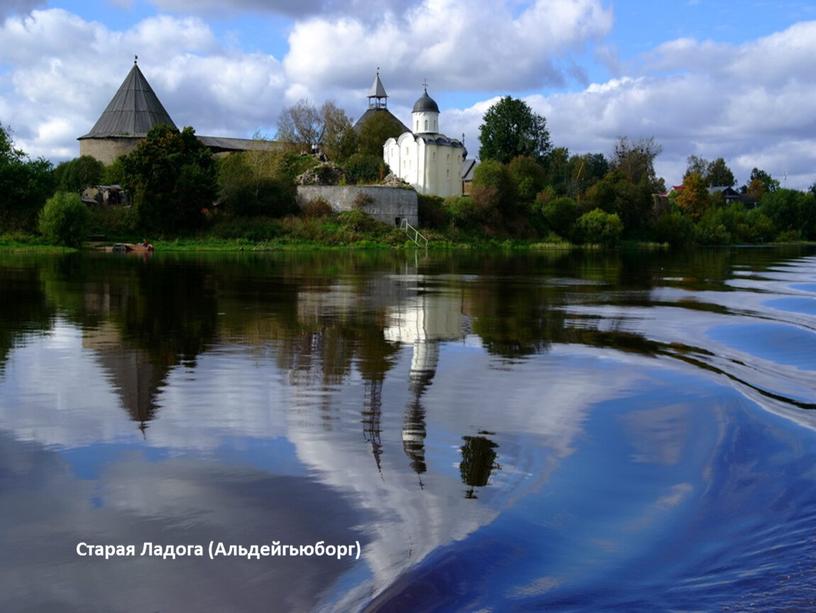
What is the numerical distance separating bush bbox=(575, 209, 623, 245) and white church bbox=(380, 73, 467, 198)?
38.8 ft

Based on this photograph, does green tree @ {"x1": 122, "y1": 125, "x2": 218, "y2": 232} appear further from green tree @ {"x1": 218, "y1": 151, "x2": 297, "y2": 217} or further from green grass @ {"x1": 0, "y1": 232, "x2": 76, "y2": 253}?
green grass @ {"x1": 0, "y1": 232, "x2": 76, "y2": 253}

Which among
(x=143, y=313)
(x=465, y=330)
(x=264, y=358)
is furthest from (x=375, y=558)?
(x=143, y=313)

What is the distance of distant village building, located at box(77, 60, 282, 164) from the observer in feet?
249

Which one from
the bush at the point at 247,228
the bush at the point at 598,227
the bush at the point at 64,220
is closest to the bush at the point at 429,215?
the bush at the point at 598,227

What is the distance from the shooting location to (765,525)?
21.7 ft

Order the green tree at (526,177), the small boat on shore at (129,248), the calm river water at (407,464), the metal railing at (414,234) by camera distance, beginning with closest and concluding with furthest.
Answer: the calm river water at (407,464), the small boat on shore at (129,248), the metal railing at (414,234), the green tree at (526,177)

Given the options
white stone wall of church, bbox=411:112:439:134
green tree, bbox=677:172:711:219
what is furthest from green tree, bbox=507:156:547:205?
green tree, bbox=677:172:711:219

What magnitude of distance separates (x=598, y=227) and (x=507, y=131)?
68.7 ft

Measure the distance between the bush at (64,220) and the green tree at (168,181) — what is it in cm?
646

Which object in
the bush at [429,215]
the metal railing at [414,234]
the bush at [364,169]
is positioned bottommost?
the metal railing at [414,234]

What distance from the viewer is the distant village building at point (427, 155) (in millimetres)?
74188

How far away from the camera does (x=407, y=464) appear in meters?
7.73

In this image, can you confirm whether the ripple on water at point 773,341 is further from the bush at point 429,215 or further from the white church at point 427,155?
the white church at point 427,155

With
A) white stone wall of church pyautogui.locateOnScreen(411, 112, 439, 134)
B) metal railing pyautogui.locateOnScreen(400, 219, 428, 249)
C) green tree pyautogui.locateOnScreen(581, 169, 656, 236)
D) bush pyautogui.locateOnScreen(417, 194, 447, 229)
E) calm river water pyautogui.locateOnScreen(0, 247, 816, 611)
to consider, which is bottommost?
calm river water pyautogui.locateOnScreen(0, 247, 816, 611)
